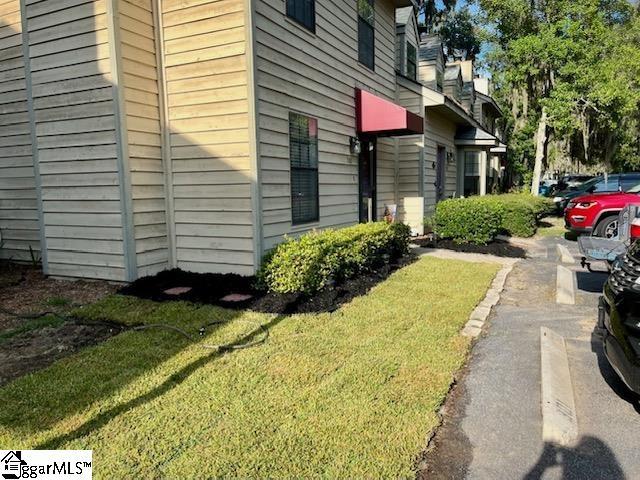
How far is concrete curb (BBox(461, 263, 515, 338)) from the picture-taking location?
5008 millimetres

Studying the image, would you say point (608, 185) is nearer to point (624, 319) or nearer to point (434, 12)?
point (624, 319)

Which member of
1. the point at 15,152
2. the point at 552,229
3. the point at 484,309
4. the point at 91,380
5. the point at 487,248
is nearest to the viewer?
the point at 91,380

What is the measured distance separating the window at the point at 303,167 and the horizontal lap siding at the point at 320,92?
0.53ft

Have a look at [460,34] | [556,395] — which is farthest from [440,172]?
[460,34]

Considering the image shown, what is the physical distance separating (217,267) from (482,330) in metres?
3.68

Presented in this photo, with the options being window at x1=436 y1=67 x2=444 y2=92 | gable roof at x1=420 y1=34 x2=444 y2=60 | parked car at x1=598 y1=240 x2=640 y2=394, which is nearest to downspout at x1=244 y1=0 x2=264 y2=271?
parked car at x1=598 y1=240 x2=640 y2=394

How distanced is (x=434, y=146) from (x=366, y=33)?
14.7 feet

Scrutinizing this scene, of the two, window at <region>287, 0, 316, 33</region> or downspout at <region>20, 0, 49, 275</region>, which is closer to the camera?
downspout at <region>20, 0, 49, 275</region>

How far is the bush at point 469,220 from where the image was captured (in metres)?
9.98

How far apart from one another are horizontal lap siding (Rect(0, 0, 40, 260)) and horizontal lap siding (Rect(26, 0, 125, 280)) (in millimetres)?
1213

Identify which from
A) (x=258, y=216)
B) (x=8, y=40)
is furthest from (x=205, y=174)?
(x=8, y=40)

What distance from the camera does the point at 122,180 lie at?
6.16m

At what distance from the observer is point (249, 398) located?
337 centimetres

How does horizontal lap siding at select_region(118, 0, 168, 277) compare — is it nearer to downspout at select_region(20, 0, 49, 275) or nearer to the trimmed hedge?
downspout at select_region(20, 0, 49, 275)
